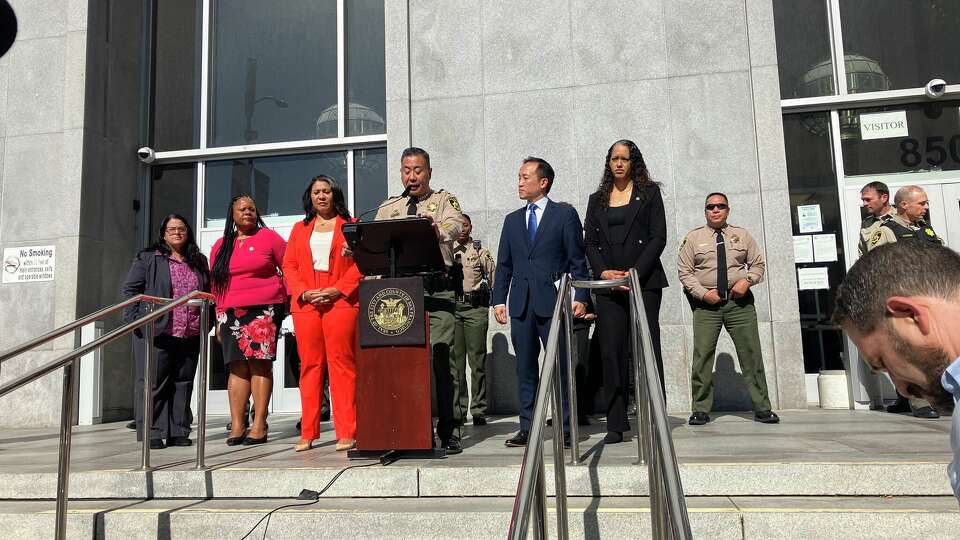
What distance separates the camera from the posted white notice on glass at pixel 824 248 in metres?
7.41

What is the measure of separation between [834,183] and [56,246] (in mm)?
8512

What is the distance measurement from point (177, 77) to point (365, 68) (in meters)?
2.57

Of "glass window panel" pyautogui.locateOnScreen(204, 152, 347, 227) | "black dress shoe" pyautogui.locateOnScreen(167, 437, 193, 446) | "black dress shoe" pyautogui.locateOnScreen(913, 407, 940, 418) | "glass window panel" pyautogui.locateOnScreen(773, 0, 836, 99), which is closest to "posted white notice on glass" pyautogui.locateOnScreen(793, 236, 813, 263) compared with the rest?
"glass window panel" pyautogui.locateOnScreen(773, 0, 836, 99)

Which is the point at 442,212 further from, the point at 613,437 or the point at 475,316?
the point at 475,316

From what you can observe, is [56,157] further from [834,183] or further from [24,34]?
[834,183]

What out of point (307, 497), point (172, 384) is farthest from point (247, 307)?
point (307, 497)

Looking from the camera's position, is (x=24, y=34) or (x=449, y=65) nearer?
(x=449, y=65)

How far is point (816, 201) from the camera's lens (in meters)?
7.52

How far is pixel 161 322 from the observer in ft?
18.1

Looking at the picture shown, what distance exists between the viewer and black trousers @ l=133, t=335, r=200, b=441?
5.56 meters

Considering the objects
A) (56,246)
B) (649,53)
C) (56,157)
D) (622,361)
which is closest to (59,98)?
(56,157)

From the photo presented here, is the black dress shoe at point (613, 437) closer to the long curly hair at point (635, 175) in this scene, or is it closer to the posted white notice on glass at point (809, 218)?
the long curly hair at point (635, 175)

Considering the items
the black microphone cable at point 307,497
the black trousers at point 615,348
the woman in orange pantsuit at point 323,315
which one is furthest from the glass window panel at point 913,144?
the black microphone cable at point 307,497

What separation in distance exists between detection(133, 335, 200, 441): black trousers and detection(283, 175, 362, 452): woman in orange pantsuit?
122cm
